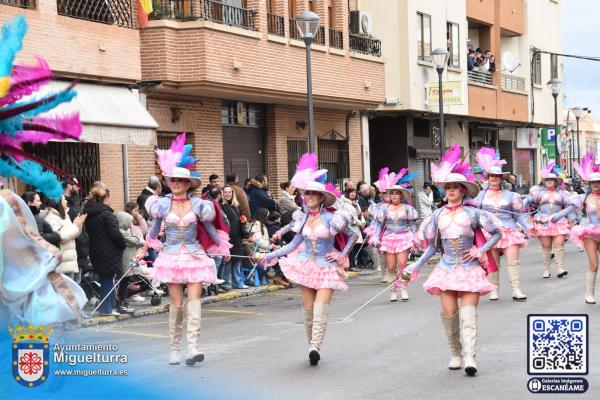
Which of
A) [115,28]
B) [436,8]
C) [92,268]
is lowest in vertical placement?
[92,268]

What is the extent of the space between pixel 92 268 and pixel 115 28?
20.5 feet

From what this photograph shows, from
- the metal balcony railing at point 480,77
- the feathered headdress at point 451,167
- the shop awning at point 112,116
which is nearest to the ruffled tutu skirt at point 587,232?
the feathered headdress at point 451,167

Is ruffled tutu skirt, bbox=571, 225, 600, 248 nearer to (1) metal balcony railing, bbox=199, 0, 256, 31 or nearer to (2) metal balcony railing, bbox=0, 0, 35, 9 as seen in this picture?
(2) metal balcony railing, bbox=0, 0, 35, 9

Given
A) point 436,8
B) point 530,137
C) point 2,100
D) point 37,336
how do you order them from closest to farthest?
point 2,100, point 37,336, point 436,8, point 530,137

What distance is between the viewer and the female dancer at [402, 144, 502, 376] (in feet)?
32.4

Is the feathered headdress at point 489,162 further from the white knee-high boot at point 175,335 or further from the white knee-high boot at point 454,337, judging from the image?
the white knee-high boot at point 175,335

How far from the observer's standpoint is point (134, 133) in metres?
18.9

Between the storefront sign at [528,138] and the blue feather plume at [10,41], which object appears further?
the storefront sign at [528,138]

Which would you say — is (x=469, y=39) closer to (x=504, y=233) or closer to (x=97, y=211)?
(x=504, y=233)

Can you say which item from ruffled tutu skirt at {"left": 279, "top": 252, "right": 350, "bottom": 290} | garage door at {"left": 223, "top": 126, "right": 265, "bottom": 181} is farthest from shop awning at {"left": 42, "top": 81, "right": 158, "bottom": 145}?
ruffled tutu skirt at {"left": 279, "top": 252, "right": 350, "bottom": 290}

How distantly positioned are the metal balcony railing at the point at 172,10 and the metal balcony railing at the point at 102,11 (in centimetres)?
87

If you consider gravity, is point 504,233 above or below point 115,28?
below

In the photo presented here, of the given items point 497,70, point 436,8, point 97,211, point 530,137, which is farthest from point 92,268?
point 530,137

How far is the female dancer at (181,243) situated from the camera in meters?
10.8
